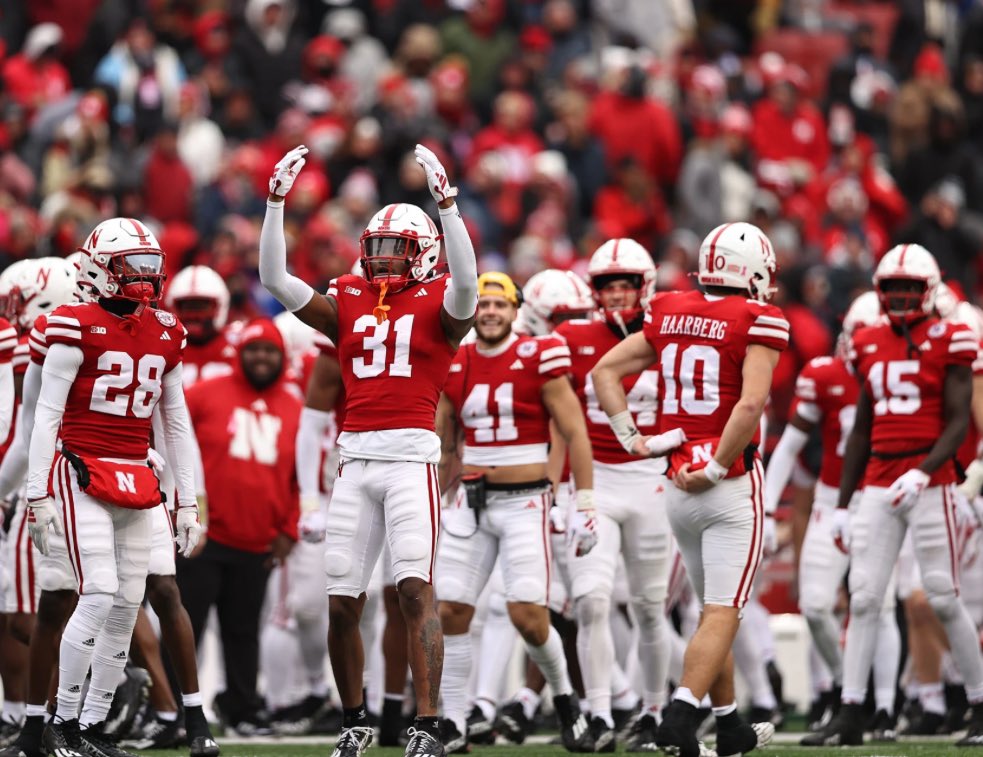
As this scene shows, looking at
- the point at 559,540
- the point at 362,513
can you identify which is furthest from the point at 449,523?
the point at 362,513

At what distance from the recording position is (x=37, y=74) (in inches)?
703

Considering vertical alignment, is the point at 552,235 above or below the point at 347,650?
above

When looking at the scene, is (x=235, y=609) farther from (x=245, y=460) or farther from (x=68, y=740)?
(x=68, y=740)

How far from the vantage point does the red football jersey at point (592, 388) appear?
1045 cm

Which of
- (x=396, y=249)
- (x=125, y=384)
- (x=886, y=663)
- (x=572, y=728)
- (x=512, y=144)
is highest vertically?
(x=512, y=144)

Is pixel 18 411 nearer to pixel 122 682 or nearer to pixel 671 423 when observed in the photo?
pixel 122 682

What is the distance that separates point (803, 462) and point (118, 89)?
802 centimetres

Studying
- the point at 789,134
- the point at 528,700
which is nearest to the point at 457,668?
the point at 528,700

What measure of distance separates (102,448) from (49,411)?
1.02 feet

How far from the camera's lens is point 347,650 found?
8391mm

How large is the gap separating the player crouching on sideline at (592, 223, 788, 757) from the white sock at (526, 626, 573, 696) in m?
1.19

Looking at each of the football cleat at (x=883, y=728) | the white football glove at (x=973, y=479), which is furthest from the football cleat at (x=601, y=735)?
the white football glove at (x=973, y=479)

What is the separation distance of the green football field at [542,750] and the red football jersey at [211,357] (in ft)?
7.15

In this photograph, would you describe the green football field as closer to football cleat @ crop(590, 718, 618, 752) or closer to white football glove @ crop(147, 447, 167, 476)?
football cleat @ crop(590, 718, 618, 752)
